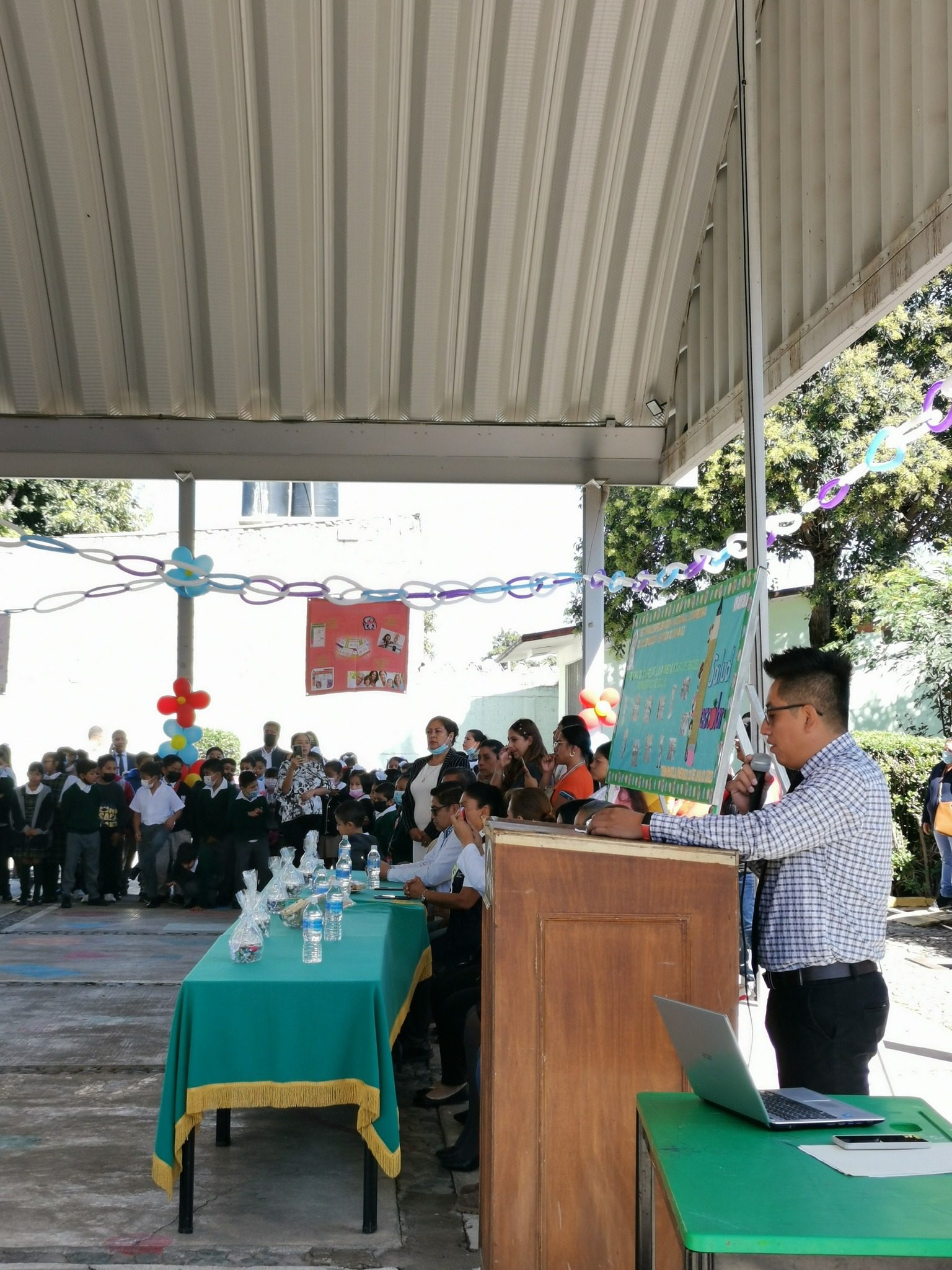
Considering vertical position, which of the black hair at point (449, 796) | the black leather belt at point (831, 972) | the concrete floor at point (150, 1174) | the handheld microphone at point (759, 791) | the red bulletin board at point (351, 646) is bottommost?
the concrete floor at point (150, 1174)

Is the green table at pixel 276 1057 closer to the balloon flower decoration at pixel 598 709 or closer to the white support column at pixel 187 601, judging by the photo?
the balloon flower decoration at pixel 598 709

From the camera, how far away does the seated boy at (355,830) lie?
7.75 meters

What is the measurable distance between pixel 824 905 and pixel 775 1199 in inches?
45.7

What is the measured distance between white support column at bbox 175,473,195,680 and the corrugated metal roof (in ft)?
2.33

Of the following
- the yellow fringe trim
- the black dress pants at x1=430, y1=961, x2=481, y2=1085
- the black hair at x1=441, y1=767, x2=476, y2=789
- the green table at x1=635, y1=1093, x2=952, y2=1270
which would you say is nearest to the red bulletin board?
the black hair at x1=441, y1=767, x2=476, y2=789

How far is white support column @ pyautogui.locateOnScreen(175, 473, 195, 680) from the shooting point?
11102 mm

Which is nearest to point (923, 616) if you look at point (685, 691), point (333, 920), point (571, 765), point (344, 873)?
point (571, 765)

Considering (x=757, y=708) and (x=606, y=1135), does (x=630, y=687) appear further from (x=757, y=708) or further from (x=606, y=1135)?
(x=606, y=1135)

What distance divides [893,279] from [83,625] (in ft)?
54.5

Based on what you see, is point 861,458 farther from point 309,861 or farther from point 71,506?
point 309,861

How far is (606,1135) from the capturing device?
284cm

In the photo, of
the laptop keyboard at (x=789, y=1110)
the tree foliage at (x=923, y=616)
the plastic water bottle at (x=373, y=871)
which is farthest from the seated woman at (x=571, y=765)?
the laptop keyboard at (x=789, y=1110)

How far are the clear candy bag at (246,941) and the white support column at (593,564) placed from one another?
6782mm

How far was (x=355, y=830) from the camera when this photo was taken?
7922 mm
